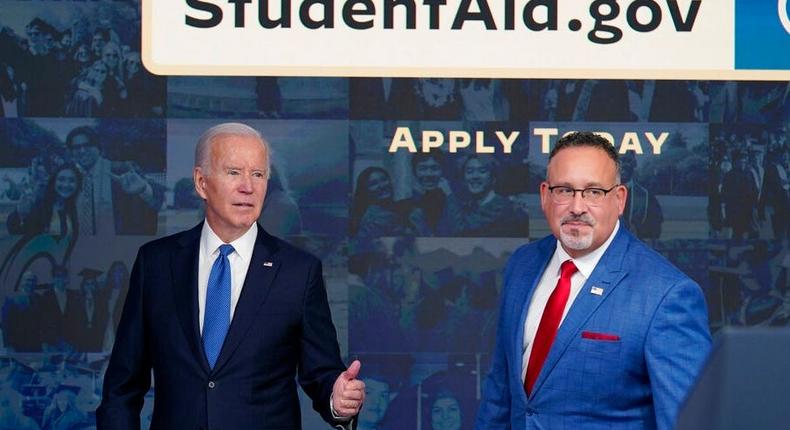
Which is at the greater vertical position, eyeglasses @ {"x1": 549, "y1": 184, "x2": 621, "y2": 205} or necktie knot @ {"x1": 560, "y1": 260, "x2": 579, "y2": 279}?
eyeglasses @ {"x1": 549, "y1": 184, "x2": 621, "y2": 205}

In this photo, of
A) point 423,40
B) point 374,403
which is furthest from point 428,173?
point 374,403

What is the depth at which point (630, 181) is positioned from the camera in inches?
201

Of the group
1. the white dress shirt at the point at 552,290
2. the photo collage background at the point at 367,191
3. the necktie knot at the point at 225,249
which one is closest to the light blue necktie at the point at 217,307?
the necktie knot at the point at 225,249

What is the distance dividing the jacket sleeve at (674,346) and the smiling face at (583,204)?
27 cm

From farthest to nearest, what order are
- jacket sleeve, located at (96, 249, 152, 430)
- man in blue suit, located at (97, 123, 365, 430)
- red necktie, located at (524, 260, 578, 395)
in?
jacket sleeve, located at (96, 249, 152, 430) < man in blue suit, located at (97, 123, 365, 430) < red necktie, located at (524, 260, 578, 395)

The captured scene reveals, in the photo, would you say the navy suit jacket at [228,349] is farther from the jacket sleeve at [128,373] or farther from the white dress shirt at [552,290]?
the white dress shirt at [552,290]

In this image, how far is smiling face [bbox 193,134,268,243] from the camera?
12.8 ft

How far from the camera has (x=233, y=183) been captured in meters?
3.92

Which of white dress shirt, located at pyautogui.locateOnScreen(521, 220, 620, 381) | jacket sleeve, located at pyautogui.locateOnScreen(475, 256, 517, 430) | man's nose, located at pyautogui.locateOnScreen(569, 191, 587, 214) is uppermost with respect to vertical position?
man's nose, located at pyautogui.locateOnScreen(569, 191, 587, 214)

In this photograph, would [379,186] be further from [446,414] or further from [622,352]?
[622,352]

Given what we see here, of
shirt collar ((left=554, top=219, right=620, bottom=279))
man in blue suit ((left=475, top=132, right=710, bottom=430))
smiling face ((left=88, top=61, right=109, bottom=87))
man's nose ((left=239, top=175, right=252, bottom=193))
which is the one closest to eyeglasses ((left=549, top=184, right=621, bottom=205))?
man in blue suit ((left=475, top=132, right=710, bottom=430))

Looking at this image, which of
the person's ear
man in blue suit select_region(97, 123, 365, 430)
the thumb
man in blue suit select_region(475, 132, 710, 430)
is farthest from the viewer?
the person's ear

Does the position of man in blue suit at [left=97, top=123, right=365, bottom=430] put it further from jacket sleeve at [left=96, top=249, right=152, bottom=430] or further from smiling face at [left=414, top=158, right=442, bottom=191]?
smiling face at [left=414, top=158, right=442, bottom=191]

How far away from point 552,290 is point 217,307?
0.99 m
